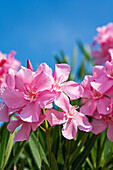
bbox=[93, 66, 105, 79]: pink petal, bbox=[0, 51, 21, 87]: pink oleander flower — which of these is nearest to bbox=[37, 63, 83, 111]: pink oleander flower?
bbox=[93, 66, 105, 79]: pink petal

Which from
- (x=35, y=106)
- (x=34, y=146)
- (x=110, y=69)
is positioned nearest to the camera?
(x=35, y=106)

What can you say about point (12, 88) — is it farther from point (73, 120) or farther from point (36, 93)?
point (73, 120)

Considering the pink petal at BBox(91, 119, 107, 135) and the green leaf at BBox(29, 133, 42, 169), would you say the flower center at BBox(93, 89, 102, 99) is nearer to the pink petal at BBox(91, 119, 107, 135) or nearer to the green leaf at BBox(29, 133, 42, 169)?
the pink petal at BBox(91, 119, 107, 135)

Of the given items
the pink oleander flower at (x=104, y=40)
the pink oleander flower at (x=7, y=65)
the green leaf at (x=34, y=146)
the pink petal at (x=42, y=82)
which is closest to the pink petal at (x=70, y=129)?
the pink petal at (x=42, y=82)

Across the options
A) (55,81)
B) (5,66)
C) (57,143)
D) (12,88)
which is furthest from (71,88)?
(5,66)

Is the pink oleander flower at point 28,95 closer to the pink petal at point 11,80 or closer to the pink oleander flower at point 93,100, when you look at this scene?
the pink petal at point 11,80

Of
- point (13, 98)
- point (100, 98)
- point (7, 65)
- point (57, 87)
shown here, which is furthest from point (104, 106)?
point (7, 65)
